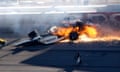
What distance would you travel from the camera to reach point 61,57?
74.4 ft

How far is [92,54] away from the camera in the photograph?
23203mm

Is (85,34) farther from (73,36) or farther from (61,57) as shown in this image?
(61,57)

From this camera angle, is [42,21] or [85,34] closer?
[85,34]

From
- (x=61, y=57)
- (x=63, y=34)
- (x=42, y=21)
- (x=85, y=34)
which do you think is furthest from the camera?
(x=42, y=21)

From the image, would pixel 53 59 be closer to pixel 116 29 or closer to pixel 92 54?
pixel 92 54

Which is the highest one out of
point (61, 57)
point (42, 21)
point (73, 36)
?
point (42, 21)

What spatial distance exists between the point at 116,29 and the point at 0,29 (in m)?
10.2

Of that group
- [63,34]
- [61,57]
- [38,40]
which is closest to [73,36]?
[63,34]

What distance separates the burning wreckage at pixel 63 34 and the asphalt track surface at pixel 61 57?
22.6 inches

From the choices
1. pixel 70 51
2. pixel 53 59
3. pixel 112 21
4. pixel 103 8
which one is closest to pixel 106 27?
pixel 112 21

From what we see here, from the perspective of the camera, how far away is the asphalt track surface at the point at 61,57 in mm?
20141

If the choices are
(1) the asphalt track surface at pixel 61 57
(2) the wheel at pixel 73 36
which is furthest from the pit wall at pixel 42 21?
(1) the asphalt track surface at pixel 61 57

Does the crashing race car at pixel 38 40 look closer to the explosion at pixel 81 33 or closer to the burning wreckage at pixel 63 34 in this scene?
the burning wreckage at pixel 63 34

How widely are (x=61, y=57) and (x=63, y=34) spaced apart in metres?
5.08
